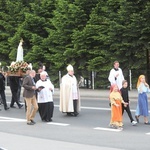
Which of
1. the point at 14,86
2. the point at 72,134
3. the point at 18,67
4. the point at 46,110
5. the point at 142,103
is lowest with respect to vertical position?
the point at 72,134

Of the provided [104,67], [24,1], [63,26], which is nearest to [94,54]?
[104,67]

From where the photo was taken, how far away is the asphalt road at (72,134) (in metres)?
8.75

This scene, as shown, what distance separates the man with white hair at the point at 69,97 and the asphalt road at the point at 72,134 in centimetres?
32

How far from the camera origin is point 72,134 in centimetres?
1045

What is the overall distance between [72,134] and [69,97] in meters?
3.35

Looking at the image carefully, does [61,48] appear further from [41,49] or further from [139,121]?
[139,121]

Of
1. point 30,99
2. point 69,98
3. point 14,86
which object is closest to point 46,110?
point 30,99

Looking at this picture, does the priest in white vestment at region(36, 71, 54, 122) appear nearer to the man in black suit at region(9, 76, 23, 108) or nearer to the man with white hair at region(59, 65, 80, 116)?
the man with white hair at region(59, 65, 80, 116)

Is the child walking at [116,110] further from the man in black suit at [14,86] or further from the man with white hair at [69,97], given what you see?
the man in black suit at [14,86]

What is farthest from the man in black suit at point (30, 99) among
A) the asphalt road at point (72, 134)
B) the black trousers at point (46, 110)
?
the black trousers at point (46, 110)

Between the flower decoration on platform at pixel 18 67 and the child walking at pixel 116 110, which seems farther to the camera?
the flower decoration on platform at pixel 18 67

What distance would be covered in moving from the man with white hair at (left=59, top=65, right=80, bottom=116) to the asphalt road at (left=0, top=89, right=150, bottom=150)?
317 millimetres

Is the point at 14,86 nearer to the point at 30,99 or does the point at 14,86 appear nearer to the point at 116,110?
the point at 30,99

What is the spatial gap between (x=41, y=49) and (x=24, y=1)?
5.34 metres
